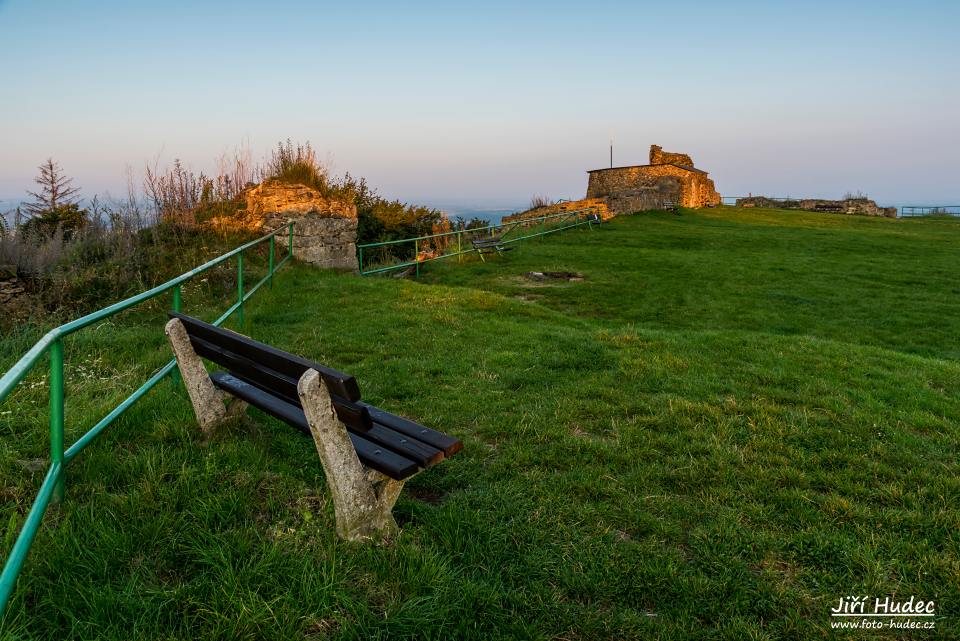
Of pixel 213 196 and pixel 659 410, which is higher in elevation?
pixel 213 196

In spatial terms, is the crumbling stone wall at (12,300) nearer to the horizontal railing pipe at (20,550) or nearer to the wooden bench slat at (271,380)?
the wooden bench slat at (271,380)

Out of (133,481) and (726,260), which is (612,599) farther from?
(726,260)

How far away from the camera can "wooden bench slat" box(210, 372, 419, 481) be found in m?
2.50

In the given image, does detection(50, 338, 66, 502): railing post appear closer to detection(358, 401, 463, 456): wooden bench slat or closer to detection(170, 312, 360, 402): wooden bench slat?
detection(170, 312, 360, 402): wooden bench slat

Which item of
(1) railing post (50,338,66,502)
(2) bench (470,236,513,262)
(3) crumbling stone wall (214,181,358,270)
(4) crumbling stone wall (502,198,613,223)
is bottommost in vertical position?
(1) railing post (50,338,66,502)

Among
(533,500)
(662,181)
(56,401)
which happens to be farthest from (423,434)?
(662,181)

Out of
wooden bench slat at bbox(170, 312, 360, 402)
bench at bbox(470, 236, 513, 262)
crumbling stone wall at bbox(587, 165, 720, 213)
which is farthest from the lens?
crumbling stone wall at bbox(587, 165, 720, 213)

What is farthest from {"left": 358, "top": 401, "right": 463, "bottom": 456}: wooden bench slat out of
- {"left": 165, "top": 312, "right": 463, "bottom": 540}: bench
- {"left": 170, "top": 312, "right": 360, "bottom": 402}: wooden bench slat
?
{"left": 170, "top": 312, "right": 360, "bottom": 402}: wooden bench slat

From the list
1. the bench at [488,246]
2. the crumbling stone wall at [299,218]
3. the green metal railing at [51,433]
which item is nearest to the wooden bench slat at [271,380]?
the green metal railing at [51,433]

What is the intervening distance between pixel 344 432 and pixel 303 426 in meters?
0.52

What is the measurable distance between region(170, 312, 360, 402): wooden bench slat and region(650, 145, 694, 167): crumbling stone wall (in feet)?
145

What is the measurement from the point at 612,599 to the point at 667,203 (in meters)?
30.7

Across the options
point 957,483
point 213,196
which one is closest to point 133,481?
point 957,483

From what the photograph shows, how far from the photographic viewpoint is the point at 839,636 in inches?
86.2
